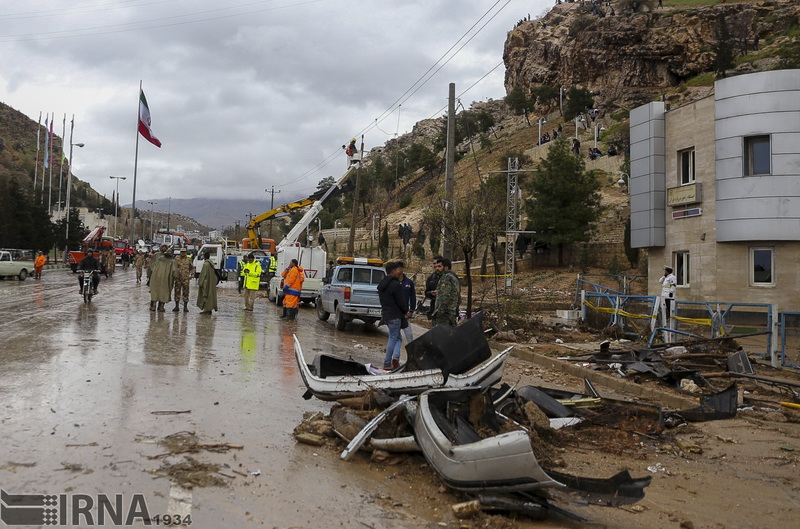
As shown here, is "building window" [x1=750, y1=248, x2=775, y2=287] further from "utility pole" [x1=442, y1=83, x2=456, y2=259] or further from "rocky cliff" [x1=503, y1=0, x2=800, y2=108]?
"rocky cliff" [x1=503, y1=0, x2=800, y2=108]

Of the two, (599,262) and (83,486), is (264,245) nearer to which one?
(599,262)

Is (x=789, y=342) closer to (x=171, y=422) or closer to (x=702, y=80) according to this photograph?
(x=171, y=422)

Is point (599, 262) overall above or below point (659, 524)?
above

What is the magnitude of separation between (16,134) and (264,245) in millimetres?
118389

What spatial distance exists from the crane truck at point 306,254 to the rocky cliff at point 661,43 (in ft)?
193

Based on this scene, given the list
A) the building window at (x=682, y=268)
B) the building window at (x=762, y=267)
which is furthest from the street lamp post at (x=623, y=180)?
the building window at (x=762, y=267)

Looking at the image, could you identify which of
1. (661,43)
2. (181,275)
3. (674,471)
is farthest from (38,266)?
(661,43)

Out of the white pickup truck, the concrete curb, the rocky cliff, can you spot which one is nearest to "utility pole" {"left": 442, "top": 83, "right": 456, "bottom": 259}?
the concrete curb

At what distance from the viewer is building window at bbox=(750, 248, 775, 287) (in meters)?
20.2

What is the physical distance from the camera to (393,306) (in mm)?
10195

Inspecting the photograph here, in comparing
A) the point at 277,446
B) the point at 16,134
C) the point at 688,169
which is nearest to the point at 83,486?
the point at 277,446

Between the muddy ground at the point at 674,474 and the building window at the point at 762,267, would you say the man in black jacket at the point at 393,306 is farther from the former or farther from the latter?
the building window at the point at 762,267

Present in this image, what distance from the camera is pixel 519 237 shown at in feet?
137

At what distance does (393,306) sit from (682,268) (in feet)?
54.4
